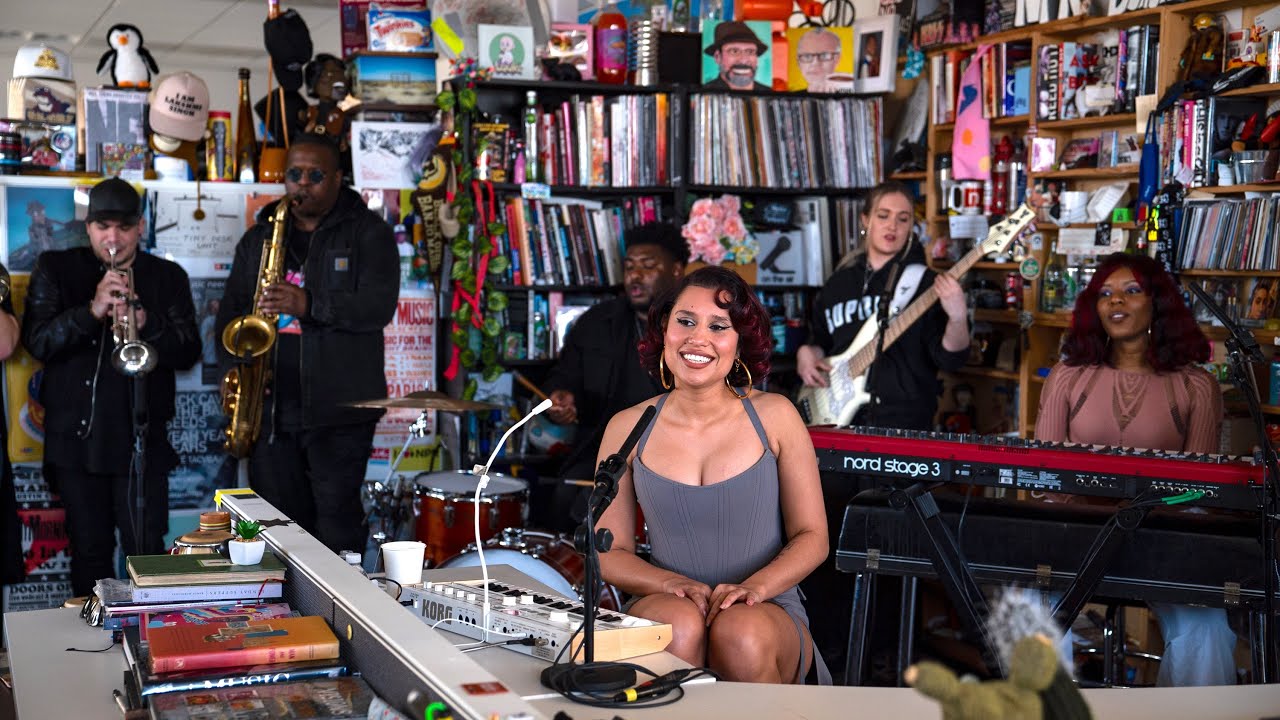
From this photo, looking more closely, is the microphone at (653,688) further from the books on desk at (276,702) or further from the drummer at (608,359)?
the drummer at (608,359)

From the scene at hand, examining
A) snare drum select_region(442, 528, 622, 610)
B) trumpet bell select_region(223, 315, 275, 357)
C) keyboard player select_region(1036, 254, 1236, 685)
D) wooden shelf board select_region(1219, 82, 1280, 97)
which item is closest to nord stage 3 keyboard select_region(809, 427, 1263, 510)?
keyboard player select_region(1036, 254, 1236, 685)

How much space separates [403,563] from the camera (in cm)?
250

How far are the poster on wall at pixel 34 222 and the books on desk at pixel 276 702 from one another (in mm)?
3476

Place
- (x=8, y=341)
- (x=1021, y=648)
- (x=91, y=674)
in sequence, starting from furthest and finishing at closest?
1. (x=8, y=341)
2. (x=91, y=674)
3. (x=1021, y=648)

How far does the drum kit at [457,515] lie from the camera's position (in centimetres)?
403

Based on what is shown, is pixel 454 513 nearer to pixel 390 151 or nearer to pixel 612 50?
pixel 390 151

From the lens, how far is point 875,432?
141 inches

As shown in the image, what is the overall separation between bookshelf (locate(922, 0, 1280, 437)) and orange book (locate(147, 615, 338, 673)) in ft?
11.3

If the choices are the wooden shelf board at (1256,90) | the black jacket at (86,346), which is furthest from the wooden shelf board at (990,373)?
the black jacket at (86,346)

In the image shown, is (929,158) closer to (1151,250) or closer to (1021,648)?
(1151,250)

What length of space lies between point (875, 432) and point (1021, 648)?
2.38m

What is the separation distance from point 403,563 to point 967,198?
145 inches

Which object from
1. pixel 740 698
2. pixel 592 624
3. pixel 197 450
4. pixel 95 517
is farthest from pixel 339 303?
pixel 740 698

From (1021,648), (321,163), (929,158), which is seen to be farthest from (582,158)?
(1021,648)
